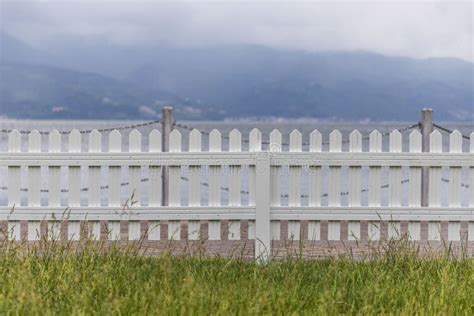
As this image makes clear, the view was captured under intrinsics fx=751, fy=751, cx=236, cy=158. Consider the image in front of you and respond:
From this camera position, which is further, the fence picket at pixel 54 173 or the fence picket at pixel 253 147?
the fence picket at pixel 54 173

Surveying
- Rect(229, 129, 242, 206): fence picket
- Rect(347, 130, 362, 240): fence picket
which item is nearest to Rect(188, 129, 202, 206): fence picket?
Rect(229, 129, 242, 206): fence picket

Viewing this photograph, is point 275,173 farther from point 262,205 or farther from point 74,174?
point 74,174

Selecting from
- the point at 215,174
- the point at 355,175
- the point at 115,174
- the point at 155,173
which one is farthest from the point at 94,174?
the point at 355,175

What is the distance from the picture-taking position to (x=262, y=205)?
8656 mm

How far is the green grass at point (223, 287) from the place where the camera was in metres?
5.40

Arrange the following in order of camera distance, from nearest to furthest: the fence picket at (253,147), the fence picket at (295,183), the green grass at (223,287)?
the green grass at (223,287) < the fence picket at (253,147) < the fence picket at (295,183)

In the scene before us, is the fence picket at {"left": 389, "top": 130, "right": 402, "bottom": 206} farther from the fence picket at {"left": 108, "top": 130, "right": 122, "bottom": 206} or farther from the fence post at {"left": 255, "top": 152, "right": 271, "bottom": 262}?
the fence picket at {"left": 108, "top": 130, "right": 122, "bottom": 206}

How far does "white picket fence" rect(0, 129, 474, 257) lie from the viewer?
8703mm

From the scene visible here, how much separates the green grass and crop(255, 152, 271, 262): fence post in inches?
38.4

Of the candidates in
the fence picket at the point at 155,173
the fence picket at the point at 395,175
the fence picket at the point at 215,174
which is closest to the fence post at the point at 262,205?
the fence picket at the point at 215,174

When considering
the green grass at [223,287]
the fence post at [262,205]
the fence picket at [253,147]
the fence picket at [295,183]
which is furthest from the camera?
the fence picket at [295,183]

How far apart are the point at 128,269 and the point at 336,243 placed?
3.43 meters

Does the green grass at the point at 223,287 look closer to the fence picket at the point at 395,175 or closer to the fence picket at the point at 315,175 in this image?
the fence picket at the point at 315,175

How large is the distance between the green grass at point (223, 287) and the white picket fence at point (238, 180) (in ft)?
3.86
